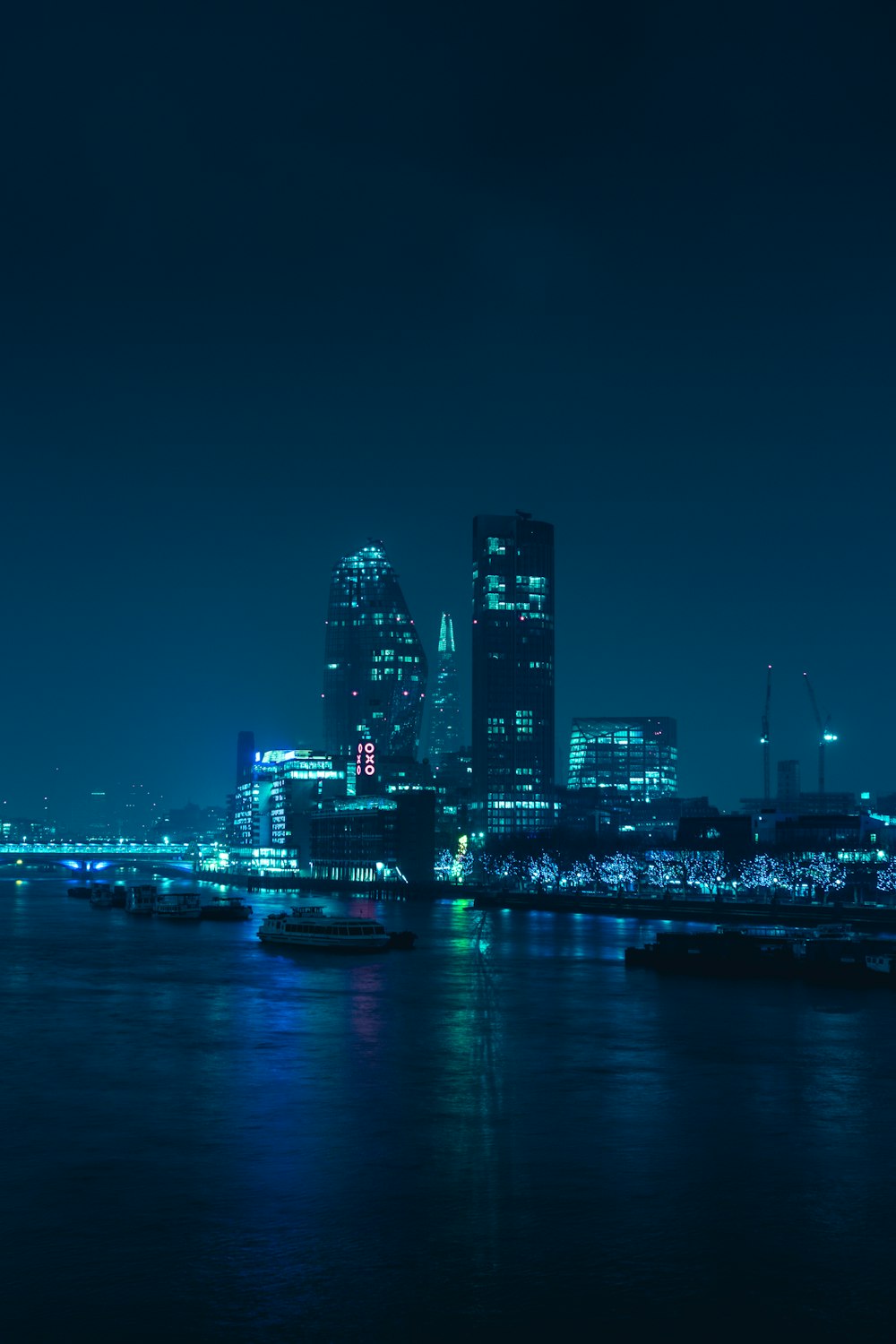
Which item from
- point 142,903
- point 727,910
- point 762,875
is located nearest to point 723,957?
point 727,910

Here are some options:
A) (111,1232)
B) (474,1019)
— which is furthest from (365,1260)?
(474,1019)

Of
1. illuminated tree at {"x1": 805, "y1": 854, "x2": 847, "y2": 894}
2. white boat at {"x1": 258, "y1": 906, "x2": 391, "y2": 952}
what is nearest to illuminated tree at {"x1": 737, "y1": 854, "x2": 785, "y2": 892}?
illuminated tree at {"x1": 805, "y1": 854, "x2": 847, "y2": 894}

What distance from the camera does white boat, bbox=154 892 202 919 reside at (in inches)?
7067

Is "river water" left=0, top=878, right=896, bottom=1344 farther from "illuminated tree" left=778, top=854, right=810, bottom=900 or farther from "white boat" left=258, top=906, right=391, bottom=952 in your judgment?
"illuminated tree" left=778, top=854, right=810, bottom=900

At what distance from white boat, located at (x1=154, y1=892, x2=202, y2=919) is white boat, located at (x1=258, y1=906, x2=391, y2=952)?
4892 cm

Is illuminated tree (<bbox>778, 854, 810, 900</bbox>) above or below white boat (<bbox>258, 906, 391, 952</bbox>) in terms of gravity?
above

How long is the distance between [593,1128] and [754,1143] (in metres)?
5.00

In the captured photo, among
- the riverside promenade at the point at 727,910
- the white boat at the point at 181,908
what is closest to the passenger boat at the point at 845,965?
the riverside promenade at the point at 727,910

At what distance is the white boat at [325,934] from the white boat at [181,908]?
4892 cm

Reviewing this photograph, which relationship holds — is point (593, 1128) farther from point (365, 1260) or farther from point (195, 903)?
point (195, 903)

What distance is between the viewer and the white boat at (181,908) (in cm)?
17950

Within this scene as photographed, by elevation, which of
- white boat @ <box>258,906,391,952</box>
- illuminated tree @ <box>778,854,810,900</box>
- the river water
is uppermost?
illuminated tree @ <box>778,854,810,900</box>

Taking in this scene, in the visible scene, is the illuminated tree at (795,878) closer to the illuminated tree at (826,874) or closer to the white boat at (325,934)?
the illuminated tree at (826,874)

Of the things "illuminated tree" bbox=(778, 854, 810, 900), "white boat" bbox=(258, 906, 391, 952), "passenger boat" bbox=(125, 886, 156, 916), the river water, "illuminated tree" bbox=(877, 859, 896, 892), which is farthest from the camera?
"passenger boat" bbox=(125, 886, 156, 916)
